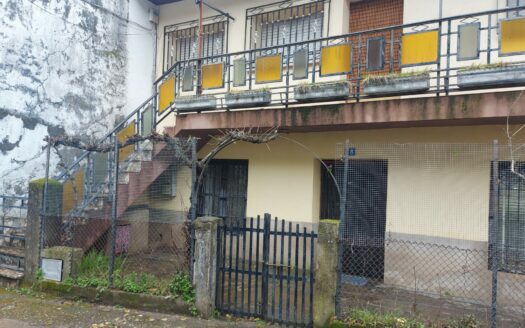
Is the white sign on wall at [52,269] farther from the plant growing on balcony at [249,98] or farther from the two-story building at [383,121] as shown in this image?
the plant growing on balcony at [249,98]

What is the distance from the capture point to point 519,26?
5871 millimetres

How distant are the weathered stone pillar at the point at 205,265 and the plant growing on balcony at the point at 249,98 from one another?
111 inches

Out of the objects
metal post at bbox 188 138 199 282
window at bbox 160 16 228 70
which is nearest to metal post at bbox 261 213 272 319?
metal post at bbox 188 138 199 282

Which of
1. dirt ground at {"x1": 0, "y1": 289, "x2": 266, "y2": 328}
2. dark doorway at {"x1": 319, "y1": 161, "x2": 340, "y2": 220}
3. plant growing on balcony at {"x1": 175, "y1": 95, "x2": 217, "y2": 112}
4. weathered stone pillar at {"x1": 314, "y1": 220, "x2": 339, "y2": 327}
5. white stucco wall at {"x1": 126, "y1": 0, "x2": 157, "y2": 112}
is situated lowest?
dirt ground at {"x1": 0, "y1": 289, "x2": 266, "y2": 328}

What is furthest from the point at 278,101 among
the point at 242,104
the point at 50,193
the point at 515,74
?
the point at 50,193

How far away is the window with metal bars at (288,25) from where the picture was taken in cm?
930

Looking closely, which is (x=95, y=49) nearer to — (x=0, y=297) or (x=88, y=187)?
(x=88, y=187)

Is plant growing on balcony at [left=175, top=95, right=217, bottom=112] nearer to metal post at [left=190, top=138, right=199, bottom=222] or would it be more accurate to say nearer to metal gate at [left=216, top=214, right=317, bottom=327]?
metal post at [left=190, top=138, right=199, bottom=222]

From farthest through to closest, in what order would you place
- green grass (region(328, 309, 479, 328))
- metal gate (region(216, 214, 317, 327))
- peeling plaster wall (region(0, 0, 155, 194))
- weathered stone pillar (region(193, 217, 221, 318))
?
peeling plaster wall (region(0, 0, 155, 194)), weathered stone pillar (region(193, 217, 221, 318)), metal gate (region(216, 214, 317, 327)), green grass (region(328, 309, 479, 328))

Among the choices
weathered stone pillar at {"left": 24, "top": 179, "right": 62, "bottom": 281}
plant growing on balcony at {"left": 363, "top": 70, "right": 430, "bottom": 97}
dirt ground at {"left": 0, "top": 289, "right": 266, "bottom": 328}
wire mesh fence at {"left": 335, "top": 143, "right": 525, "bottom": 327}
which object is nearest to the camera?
dirt ground at {"left": 0, "top": 289, "right": 266, "bottom": 328}

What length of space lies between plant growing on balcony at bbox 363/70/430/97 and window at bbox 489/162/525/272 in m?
2.03

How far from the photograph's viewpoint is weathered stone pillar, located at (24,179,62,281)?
7.17 m

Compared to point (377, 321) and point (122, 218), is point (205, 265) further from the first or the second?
point (122, 218)

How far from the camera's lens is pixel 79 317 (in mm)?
6012
